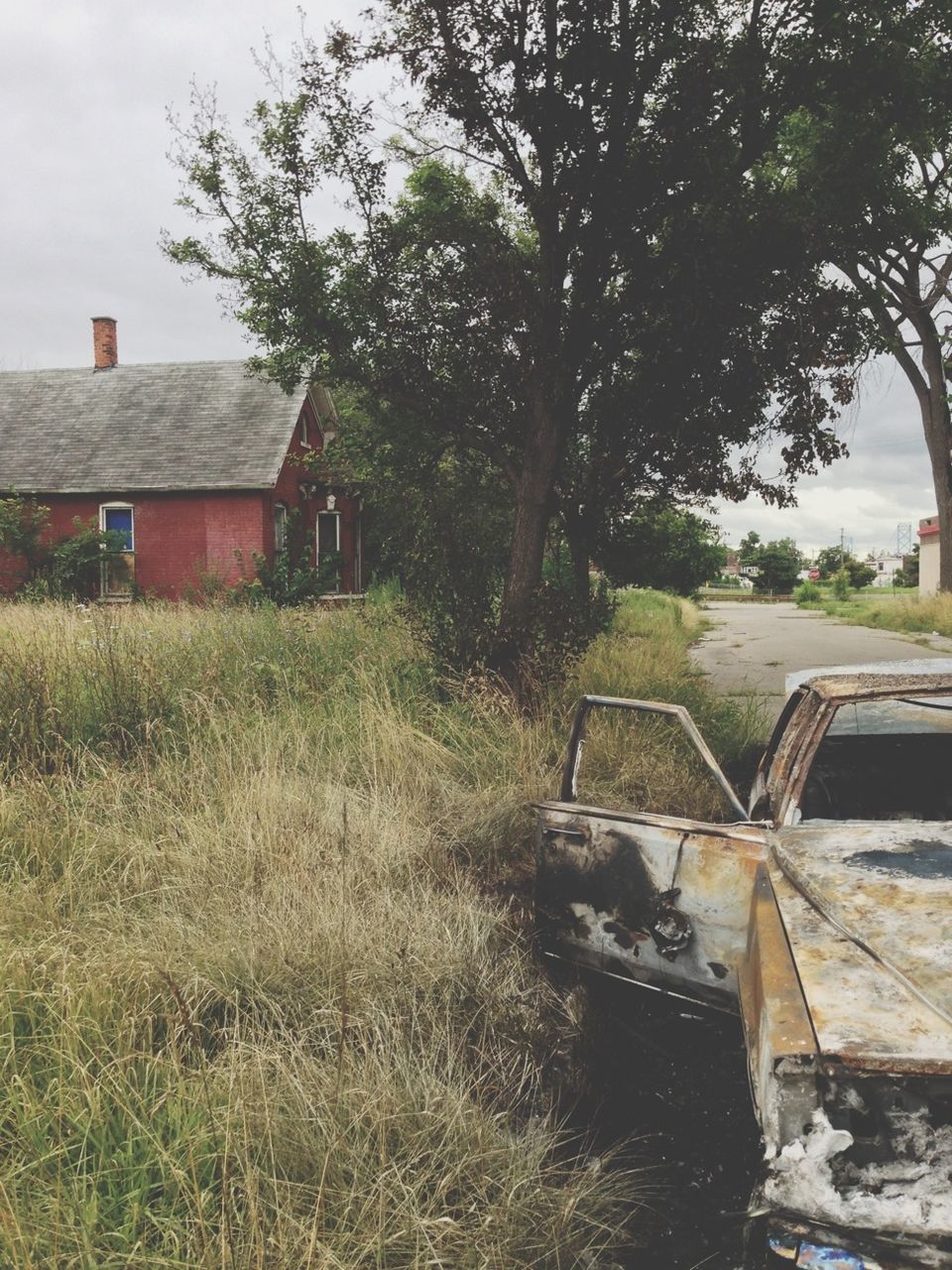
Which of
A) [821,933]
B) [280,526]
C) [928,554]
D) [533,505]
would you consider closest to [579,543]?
[533,505]

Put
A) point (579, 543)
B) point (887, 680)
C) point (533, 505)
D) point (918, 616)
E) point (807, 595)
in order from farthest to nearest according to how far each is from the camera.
Result: point (807, 595) → point (918, 616) → point (579, 543) → point (533, 505) → point (887, 680)

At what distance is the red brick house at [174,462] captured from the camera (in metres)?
23.6

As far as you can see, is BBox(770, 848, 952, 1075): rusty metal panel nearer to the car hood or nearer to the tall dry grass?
the car hood

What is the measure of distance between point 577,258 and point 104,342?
2434 cm

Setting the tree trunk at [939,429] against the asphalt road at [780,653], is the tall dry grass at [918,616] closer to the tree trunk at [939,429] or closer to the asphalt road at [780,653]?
the asphalt road at [780,653]

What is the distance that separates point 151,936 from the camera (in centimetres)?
345

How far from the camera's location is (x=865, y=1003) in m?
1.91

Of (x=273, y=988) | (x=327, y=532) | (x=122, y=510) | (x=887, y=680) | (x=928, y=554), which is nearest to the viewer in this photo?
(x=273, y=988)

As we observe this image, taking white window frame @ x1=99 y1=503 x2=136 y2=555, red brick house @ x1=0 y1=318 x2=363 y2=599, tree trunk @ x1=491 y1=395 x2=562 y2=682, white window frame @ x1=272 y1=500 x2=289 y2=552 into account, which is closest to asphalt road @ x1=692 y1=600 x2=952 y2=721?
tree trunk @ x1=491 y1=395 x2=562 y2=682

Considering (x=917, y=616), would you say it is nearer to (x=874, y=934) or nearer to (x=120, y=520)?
(x=120, y=520)

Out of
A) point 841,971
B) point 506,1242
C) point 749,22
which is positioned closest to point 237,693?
point 506,1242

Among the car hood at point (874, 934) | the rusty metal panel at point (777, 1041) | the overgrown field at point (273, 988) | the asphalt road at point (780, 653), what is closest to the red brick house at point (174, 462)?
the asphalt road at point (780, 653)

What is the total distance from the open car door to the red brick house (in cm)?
1979

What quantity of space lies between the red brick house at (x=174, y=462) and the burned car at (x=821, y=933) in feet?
64.7
